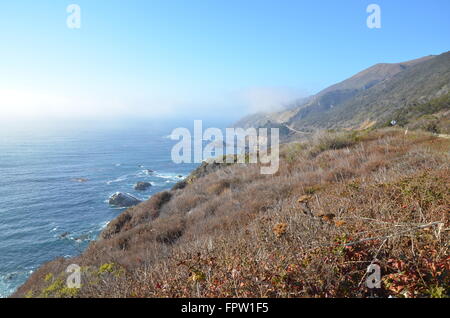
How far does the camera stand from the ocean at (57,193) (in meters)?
22.5

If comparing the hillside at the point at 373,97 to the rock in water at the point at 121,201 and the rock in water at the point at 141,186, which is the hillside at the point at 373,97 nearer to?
the rock in water at the point at 121,201

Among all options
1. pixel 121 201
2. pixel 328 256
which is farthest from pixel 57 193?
pixel 328 256

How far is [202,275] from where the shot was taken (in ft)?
8.47

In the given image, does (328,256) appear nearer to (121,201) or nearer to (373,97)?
(121,201)

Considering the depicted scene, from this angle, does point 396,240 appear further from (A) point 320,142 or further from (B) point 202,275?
(A) point 320,142

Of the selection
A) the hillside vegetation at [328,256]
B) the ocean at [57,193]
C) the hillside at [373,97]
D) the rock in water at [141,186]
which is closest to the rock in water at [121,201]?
the ocean at [57,193]

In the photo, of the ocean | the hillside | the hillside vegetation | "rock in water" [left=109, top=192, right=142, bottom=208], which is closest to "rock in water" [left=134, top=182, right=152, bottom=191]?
the ocean

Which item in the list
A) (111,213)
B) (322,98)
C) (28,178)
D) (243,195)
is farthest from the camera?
(322,98)

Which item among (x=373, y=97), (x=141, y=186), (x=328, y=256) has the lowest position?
(x=141, y=186)

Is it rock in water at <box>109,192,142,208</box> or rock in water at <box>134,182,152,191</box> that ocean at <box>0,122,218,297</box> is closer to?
rock in water at <box>134,182,152,191</box>

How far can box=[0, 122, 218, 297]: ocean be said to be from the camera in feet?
73.7

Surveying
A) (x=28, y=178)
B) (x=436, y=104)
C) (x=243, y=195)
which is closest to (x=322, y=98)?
(x=436, y=104)

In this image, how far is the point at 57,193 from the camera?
123ft
